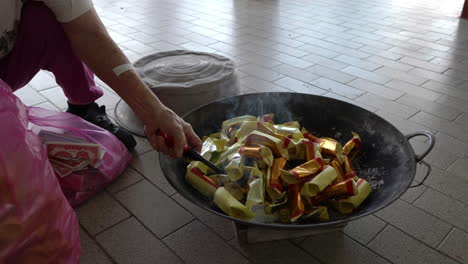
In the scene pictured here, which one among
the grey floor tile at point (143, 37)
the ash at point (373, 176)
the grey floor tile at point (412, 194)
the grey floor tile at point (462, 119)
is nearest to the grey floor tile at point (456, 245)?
the grey floor tile at point (412, 194)

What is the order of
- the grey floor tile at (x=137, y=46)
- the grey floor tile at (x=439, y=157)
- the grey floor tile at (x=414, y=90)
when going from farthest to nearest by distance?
the grey floor tile at (x=137, y=46) < the grey floor tile at (x=414, y=90) < the grey floor tile at (x=439, y=157)

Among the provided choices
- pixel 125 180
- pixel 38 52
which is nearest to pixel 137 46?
pixel 38 52

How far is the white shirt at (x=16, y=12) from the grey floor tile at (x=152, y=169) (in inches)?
28.0

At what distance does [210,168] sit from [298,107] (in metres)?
0.50

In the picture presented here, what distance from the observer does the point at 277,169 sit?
4.39ft

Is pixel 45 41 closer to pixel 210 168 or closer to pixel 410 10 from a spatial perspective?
pixel 210 168

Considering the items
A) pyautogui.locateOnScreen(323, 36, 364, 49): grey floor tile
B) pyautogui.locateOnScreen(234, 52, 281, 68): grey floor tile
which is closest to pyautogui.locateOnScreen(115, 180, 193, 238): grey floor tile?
pyautogui.locateOnScreen(234, 52, 281, 68): grey floor tile

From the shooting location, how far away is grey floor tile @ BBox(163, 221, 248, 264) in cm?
137

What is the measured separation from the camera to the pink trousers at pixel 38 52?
1.52m

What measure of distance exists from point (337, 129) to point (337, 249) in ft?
1.59

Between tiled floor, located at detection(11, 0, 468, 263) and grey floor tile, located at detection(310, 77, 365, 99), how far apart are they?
14 millimetres

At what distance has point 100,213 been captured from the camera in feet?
5.18

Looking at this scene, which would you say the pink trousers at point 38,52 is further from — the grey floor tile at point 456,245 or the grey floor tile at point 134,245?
the grey floor tile at point 456,245

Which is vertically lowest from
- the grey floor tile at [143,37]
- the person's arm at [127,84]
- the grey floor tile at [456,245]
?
the grey floor tile at [456,245]
